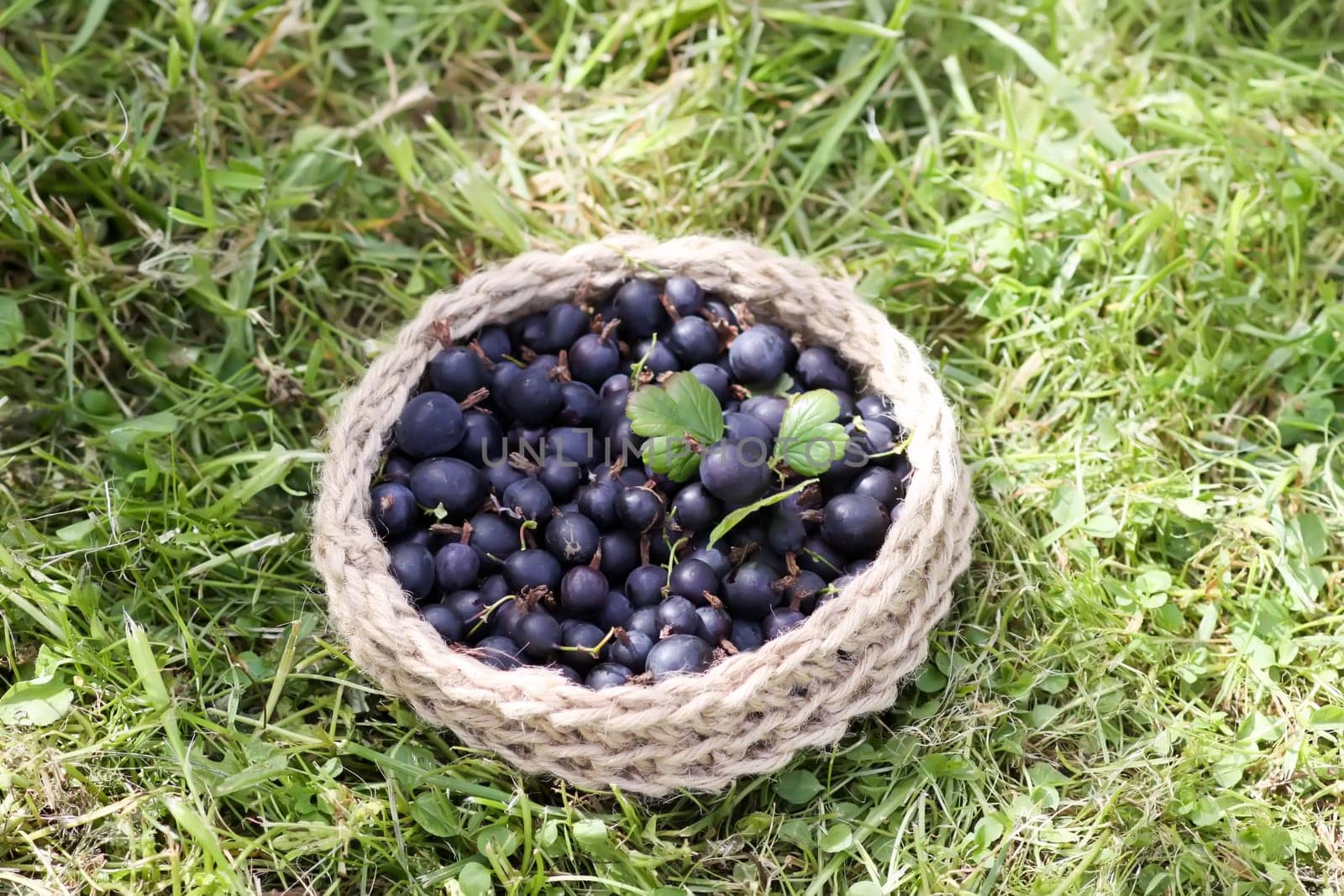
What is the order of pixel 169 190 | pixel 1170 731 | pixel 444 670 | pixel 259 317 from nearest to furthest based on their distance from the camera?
pixel 444 670 → pixel 1170 731 → pixel 259 317 → pixel 169 190

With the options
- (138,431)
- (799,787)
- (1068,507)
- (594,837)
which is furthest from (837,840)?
(138,431)

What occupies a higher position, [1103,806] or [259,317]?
[259,317]

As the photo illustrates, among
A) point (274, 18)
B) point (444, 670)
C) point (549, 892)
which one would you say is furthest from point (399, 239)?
point (549, 892)

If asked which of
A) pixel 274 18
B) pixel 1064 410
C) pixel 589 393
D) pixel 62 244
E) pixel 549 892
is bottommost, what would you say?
pixel 549 892

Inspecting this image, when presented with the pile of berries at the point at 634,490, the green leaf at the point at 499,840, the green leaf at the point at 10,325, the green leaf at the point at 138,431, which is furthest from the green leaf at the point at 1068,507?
the green leaf at the point at 10,325

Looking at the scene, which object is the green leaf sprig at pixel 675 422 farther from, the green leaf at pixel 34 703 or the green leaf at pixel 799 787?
the green leaf at pixel 34 703

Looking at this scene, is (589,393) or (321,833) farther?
(589,393)

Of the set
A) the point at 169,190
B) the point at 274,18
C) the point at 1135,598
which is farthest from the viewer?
the point at 274,18

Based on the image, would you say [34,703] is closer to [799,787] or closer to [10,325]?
[10,325]

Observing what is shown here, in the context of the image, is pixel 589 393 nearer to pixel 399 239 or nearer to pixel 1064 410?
pixel 399 239
